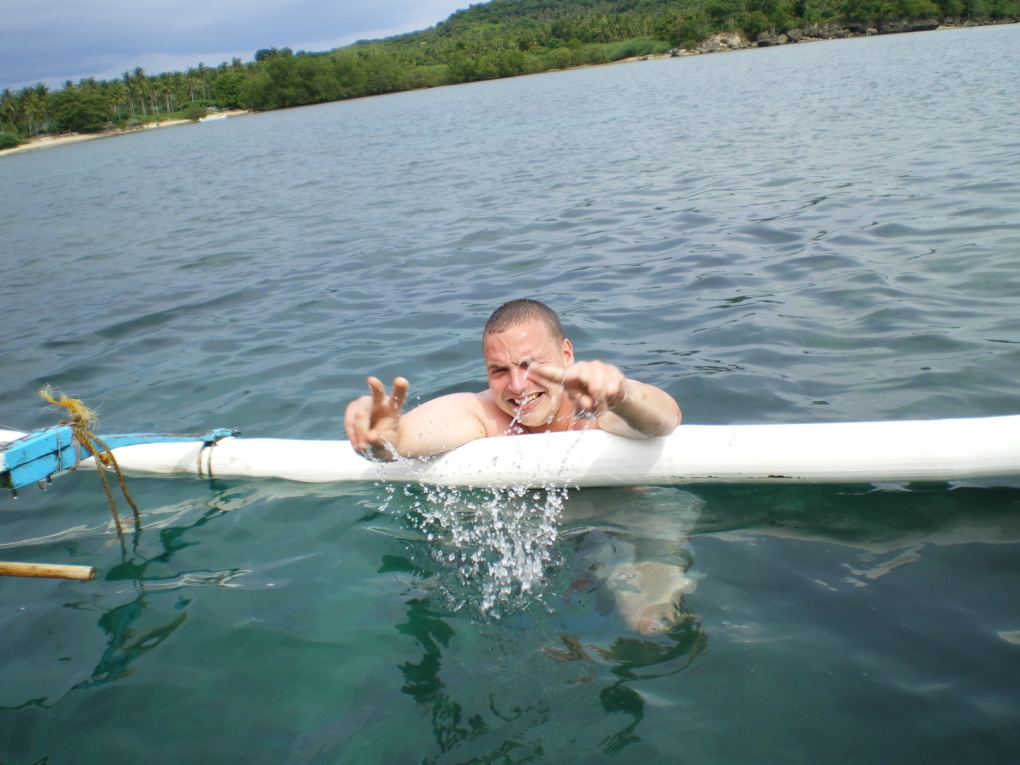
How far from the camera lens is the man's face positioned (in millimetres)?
3330

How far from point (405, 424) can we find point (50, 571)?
144 centimetres

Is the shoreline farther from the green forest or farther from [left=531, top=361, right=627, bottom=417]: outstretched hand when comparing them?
[left=531, top=361, right=627, bottom=417]: outstretched hand

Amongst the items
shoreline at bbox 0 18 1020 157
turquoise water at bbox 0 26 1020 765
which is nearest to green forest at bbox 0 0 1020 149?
shoreline at bbox 0 18 1020 157

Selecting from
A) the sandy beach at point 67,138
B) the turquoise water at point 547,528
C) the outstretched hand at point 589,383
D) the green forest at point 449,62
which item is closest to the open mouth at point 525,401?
the turquoise water at point 547,528

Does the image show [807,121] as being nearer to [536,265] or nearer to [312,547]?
[536,265]

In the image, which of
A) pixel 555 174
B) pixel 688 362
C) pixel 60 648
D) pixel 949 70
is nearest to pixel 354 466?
pixel 60 648

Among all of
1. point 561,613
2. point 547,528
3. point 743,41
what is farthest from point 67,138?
point 561,613

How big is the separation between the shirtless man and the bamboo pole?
0.98 m

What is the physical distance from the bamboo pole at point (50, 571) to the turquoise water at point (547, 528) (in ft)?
1.78

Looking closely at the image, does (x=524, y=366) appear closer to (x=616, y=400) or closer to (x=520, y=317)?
(x=520, y=317)

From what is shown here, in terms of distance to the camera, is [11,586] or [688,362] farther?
[688,362]

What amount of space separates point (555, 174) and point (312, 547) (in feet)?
39.8

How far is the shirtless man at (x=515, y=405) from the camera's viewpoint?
2.82m

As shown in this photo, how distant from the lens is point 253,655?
290 centimetres
